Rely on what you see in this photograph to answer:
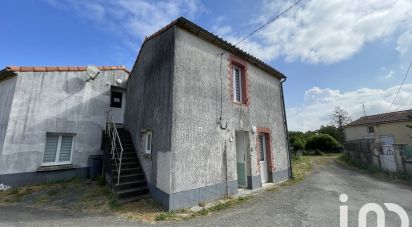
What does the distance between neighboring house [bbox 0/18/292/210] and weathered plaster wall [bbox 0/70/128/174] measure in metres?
0.04

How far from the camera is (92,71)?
1068 centimetres

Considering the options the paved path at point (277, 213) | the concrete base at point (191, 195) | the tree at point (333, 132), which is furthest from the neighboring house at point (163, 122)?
the tree at point (333, 132)

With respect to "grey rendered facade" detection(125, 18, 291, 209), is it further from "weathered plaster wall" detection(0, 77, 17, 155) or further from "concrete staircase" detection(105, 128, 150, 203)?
"weathered plaster wall" detection(0, 77, 17, 155)

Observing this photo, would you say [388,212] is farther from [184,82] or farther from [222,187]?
[184,82]

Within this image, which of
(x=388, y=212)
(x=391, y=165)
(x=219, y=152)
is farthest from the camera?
(x=391, y=165)

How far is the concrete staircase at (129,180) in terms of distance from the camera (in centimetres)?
693

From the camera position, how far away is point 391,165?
12.3 metres

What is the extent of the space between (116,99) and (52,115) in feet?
11.0

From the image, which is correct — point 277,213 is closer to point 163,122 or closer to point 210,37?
point 163,122

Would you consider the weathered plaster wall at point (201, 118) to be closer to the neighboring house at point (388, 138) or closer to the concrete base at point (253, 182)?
the concrete base at point (253, 182)

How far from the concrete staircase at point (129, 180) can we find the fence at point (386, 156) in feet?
45.8

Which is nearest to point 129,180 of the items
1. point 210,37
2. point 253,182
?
point 253,182

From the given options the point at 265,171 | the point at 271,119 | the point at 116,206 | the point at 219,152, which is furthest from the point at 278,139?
the point at 116,206

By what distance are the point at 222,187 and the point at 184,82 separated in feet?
13.4
